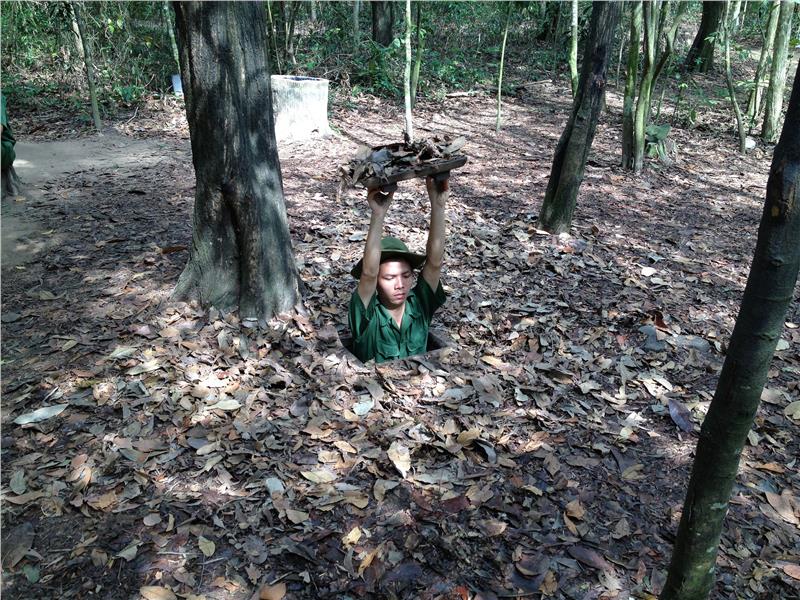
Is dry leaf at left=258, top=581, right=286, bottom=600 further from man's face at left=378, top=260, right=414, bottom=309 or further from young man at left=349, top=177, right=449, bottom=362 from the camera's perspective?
man's face at left=378, top=260, right=414, bottom=309

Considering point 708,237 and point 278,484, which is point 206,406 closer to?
point 278,484

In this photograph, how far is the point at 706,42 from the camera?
15812mm

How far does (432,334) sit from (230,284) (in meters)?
1.53

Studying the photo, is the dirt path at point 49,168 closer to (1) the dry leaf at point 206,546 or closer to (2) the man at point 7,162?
(2) the man at point 7,162

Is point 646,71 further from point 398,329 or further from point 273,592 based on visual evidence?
point 273,592

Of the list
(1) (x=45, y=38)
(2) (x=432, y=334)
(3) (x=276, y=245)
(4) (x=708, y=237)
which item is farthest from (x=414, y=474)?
(1) (x=45, y=38)

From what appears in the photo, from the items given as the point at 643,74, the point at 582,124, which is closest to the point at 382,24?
the point at 643,74

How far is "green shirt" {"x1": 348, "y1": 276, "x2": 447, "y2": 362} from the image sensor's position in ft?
13.6

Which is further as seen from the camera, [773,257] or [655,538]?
[655,538]

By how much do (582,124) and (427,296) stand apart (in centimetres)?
303

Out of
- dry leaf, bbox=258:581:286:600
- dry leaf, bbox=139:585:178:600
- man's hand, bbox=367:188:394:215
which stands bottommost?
dry leaf, bbox=258:581:286:600

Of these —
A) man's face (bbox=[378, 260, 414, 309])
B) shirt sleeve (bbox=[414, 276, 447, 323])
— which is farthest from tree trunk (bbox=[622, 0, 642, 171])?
man's face (bbox=[378, 260, 414, 309])

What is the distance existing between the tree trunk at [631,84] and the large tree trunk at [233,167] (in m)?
6.32

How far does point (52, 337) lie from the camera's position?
407cm
